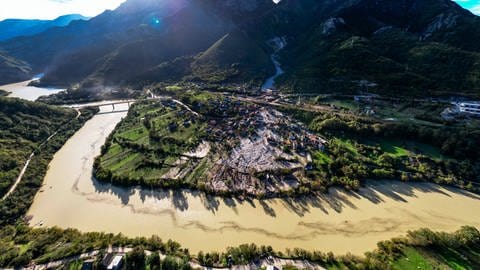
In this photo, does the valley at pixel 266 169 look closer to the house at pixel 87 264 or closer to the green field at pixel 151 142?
the house at pixel 87 264

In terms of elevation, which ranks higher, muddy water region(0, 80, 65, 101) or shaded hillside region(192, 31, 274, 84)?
shaded hillside region(192, 31, 274, 84)

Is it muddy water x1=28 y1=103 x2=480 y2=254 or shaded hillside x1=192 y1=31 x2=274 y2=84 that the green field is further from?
shaded hillside x1=192 y1=31 x2=274 y2=84

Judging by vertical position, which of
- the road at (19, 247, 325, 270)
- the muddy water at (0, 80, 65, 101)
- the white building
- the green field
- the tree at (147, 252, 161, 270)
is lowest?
the road at (19, 247, 325, 270)

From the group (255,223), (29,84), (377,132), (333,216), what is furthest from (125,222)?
(29,84)

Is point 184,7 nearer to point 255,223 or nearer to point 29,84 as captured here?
point 29,84

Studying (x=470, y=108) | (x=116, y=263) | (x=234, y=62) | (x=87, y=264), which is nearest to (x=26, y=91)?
(x=234, y=62)

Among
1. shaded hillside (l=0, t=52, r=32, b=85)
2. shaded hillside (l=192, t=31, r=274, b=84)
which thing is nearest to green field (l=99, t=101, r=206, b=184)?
shaded hillside (l=192, t=31, r=274, b=84)

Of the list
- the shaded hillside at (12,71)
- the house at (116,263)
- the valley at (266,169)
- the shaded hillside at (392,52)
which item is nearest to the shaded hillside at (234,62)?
the valley at (266,169)

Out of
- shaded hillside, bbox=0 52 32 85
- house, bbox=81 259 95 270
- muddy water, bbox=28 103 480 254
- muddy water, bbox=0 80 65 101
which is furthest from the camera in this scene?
shaded hillside, bbox=0 52 32 85
